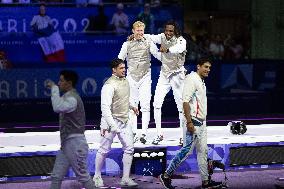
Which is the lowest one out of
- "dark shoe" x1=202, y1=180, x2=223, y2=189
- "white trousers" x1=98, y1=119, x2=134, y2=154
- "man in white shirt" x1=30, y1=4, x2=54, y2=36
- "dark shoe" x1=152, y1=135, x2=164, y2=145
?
"dark shoe" x1=202, y1=180, x2=223, y2=189

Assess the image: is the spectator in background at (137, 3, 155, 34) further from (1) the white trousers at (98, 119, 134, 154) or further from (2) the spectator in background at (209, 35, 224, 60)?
(1) the white trousers at (98, 119, 134, 154)

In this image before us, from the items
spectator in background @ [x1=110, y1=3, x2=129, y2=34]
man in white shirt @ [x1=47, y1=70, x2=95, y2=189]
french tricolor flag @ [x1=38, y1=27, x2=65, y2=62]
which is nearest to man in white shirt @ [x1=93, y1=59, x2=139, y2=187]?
man in white shirt @ [x1=47, y1=70, x2=95, y2=189]

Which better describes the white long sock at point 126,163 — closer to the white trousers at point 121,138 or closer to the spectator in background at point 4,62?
the white trousers at point 121,138

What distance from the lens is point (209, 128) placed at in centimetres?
1173

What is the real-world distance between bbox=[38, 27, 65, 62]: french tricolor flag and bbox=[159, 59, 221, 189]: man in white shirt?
7.22m

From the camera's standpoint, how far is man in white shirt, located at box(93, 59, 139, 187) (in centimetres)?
894

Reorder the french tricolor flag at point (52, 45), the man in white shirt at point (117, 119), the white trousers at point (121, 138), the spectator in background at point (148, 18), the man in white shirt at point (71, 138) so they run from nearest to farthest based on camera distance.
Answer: the man in white shirt at point (71, 138) → the man in white shirt at point (117, 119) → the white trousers at point (121, 138) → the french tricolor flag at point (52, 45) → the spectator in background at point (148, 18)

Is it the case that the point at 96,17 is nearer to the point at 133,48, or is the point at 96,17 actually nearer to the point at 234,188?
the point at 133,48

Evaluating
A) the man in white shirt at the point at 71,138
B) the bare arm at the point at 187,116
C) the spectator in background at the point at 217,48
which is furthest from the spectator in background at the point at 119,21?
the man in white shirt at the point at 71,138

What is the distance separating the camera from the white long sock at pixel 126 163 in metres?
9.20

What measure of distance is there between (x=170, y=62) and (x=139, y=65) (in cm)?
47

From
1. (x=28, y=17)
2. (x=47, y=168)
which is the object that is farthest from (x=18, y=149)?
(x=28, y=17)

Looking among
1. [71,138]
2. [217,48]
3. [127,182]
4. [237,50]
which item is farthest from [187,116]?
[237,50]

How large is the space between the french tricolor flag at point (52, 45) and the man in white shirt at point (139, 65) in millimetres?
5757
